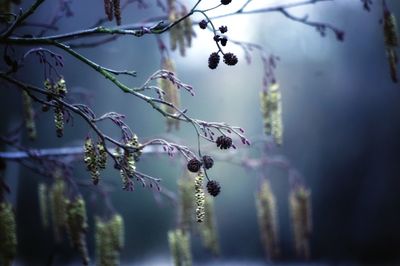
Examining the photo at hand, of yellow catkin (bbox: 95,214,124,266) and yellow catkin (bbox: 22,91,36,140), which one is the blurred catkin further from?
yellow catkin (bbox: 95,214,124,266)

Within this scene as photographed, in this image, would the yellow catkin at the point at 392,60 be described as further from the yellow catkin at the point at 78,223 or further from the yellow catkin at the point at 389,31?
the yellow catkin at the point at 78,223

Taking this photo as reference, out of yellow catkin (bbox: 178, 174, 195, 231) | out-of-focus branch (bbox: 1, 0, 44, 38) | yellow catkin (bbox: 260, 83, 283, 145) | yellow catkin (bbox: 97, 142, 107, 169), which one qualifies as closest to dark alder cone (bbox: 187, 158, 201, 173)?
yellow catkin (bbox: 97, 142, 107, 169)

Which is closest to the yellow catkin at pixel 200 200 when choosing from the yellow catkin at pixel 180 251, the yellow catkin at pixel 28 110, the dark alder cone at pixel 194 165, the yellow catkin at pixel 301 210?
the dark alder cone at pixel 194 165

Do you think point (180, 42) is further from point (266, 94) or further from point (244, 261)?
point (244, 261)

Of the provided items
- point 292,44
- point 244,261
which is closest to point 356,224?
point 244,261

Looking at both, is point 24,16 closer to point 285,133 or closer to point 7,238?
point 7,238

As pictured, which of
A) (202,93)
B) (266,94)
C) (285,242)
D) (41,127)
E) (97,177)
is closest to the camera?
(97,177)

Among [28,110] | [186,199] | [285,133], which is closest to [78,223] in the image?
[28,110]
